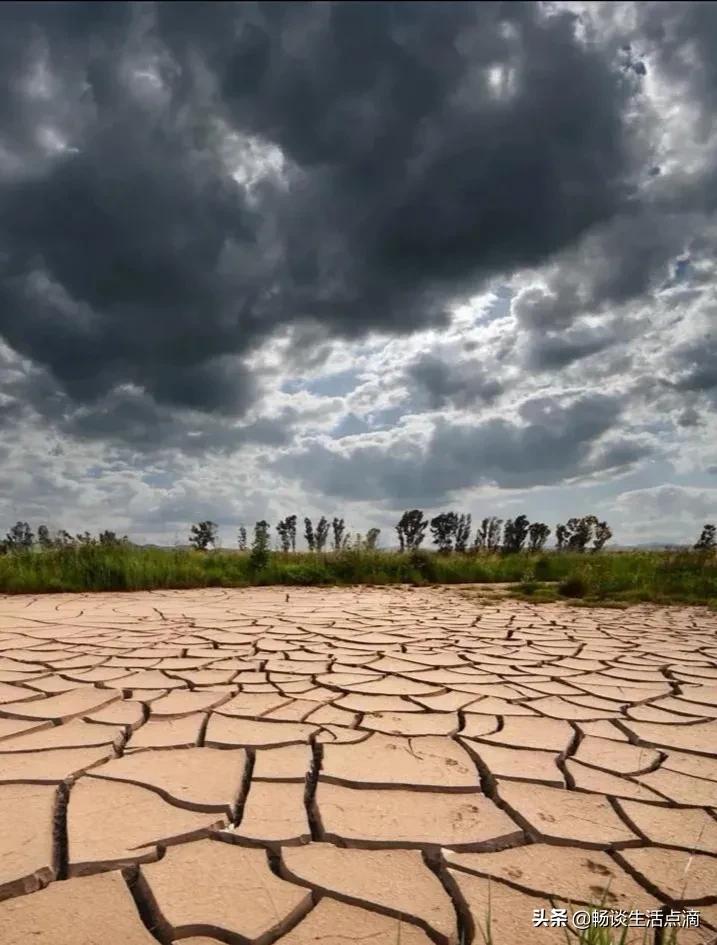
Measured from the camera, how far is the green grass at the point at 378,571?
7.02m

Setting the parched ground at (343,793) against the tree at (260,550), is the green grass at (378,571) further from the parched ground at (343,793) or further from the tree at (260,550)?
the parched ground at (343,793)

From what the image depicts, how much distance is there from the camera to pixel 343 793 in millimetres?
1596

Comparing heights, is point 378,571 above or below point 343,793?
above

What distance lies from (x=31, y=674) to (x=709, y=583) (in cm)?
723

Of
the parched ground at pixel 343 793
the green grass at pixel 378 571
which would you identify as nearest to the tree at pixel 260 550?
the green grass at pixel 378 571

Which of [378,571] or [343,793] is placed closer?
[343,793]

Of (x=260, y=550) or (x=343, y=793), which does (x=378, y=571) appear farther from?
(x=343, y=793)

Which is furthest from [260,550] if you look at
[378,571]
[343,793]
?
[343,793]

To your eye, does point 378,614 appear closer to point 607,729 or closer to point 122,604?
point 122,604

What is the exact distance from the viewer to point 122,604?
17.8 feet

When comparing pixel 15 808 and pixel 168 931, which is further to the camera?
pixel 15 808

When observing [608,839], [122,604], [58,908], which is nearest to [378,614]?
[122,604]

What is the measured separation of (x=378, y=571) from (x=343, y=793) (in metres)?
7.18

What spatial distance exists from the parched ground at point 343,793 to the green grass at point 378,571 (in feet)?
13.1
